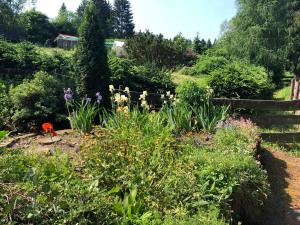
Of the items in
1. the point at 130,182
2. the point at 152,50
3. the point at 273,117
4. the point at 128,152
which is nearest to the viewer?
the point at 130,182

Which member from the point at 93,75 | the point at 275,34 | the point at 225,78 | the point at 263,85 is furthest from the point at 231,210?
the point at 275,34

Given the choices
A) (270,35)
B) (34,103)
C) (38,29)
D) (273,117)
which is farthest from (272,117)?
(38,29)

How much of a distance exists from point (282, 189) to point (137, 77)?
6.53m

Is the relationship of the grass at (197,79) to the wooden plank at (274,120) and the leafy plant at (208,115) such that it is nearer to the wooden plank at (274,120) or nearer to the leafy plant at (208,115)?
the wooden plank at (274,120)

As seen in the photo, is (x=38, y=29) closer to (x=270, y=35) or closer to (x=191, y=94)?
(x=270, y=35)

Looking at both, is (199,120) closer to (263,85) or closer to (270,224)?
(270,224)

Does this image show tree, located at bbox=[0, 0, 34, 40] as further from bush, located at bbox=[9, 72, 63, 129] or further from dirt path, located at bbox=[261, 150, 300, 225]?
dirt path, located at bbox=[261, 150, 300, 225]

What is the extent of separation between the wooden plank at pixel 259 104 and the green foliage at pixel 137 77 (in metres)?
3.23

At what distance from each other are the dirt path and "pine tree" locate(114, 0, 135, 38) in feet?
294

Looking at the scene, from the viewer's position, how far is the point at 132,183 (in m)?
Answer: 4.43

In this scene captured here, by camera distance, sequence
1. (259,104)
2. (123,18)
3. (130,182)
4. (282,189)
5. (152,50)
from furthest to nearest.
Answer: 1. (123,18)
2. (152,50)
3. (259,104)
4. (282,189)
5. (130,182)

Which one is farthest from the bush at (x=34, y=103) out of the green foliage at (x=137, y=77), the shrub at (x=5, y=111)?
the green foliage at (x=137, y=77)

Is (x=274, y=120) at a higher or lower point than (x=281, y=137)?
higher

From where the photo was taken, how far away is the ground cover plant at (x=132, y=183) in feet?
11.5
